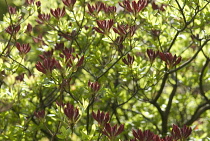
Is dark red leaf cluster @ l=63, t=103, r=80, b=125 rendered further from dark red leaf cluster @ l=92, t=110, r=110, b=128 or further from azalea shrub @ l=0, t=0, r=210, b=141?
dark red leaf cluster @ l=92, t=110, r=110, b=128

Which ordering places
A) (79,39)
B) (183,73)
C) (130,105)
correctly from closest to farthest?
1. (79,39)
2. (183,73)
3. (130,105)

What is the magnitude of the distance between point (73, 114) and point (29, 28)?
170 centimetres

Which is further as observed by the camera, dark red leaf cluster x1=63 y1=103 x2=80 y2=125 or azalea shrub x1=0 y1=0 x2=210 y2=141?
azalea shrub x1=0 y1=0 x2=210 y2=141

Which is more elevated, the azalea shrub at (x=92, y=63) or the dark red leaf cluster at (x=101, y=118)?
the azalea shrub at (x=92, y=63)

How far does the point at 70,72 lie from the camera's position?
2895mm

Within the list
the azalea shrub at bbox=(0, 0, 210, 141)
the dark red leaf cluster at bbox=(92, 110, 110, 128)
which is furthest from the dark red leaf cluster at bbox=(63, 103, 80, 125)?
the dark red leaf cluster at bbox=(92, 110, 110, 128)

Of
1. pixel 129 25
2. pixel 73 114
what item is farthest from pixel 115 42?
pixel 73 114

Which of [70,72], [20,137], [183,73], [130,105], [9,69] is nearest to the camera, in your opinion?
[70,72]

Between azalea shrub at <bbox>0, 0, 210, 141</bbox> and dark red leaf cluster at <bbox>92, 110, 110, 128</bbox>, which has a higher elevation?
azalea shrub at <bbox>0, 0, 210, 141</bbox>

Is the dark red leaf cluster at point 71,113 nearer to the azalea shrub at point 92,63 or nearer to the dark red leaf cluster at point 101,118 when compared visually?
the azalea shrub at point 92,63

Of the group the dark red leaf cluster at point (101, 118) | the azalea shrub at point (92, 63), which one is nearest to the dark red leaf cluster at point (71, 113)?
the azalea shrub at point (92, 63)

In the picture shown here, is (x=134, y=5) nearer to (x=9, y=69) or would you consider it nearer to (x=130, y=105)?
(x=9, y=69)

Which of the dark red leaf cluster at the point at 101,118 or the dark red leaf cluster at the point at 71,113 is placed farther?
the dark red leaf cluster at the point at 101,118

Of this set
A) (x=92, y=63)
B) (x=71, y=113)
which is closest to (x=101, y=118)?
(x=71, y=113)
